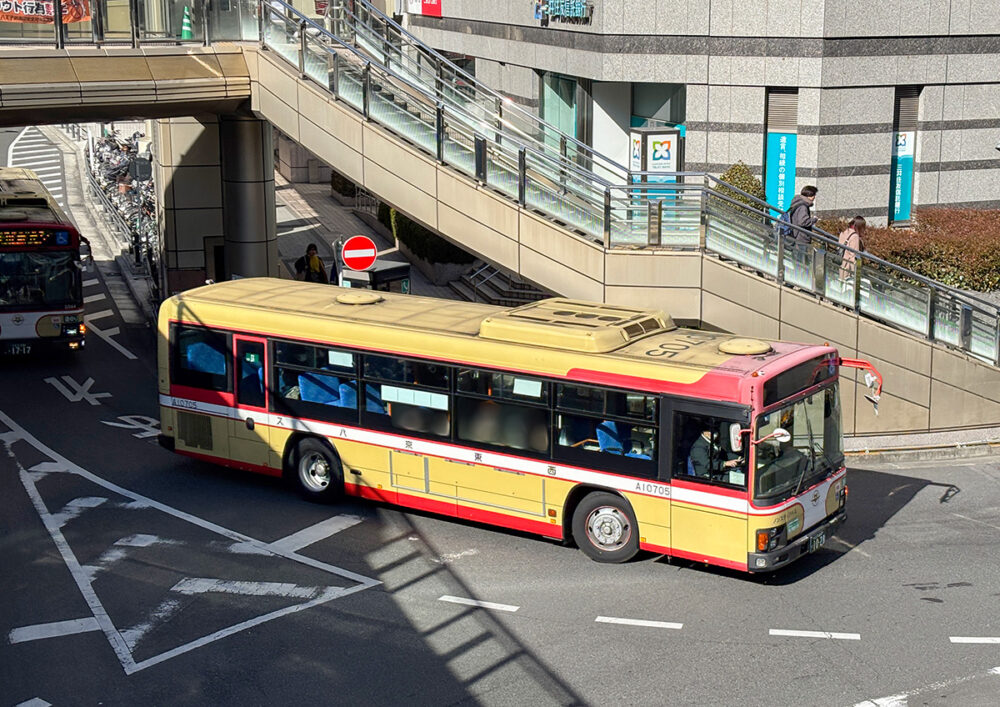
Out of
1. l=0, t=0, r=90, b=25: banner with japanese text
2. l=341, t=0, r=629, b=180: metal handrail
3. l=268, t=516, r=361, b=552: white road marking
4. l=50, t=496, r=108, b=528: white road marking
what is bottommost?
l=50, t=496, r=108, b=528: white road marking

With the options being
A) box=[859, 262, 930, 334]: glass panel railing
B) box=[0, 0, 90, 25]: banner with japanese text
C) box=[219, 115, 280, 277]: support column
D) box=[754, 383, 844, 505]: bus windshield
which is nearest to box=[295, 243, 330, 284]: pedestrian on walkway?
box=[219, 115, 280, 277]: support column

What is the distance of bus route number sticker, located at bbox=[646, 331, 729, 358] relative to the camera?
14.7m

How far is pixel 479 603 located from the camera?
1382cm

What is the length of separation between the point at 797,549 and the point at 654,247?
7114mm

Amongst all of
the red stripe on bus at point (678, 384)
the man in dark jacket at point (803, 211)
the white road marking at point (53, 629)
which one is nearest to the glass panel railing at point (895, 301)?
the man in dark jacket at point (803, 211)

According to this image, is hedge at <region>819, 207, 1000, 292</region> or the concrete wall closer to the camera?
the concrete wall

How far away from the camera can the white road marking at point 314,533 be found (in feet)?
51.5

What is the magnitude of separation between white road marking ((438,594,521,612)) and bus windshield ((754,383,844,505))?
2.67 m

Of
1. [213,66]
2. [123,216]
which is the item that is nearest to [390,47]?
[213,66]

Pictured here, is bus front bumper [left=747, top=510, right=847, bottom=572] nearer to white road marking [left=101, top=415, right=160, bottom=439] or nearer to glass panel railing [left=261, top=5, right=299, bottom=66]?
white road marking [left=101, top=415, right=160, bottom=439]

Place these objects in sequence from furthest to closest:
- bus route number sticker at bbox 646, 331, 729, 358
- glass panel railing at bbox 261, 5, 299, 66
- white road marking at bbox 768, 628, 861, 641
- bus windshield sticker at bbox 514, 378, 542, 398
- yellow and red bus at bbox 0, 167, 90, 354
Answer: yellow and red bus at bbox 0, 167, 90, 354 → glass panel railing at bbox 261, 5, 299, 66 → bus windshield sticker at bbox 514, 378, 542, 398 → bus route number sticker at bbox 646, 331, 729, 358 → white road marking at bbox 768, 628, 861, 641

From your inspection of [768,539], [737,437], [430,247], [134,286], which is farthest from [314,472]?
[134,286]

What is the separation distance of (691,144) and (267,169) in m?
8.74

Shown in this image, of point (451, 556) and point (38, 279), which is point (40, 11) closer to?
point (38, 279)
